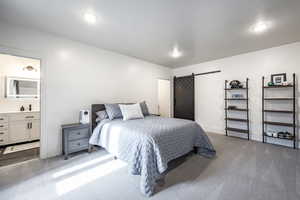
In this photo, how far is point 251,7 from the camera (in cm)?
191

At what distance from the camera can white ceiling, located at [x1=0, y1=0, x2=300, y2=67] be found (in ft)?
6.11

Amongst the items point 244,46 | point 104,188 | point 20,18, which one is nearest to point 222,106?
point 244,46

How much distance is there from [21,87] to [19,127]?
110 cm

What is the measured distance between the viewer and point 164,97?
233 inches

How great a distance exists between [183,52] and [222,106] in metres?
2.24

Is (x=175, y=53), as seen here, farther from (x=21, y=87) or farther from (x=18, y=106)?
(x=18, y=106)

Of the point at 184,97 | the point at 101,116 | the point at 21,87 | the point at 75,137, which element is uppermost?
the point at 21,87

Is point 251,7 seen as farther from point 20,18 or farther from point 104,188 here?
point 20,18

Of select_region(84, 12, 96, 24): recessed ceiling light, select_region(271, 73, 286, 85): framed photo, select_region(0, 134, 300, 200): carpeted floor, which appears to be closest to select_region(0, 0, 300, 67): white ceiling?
select_region(84, 12, 96, 24): recessed ceiling light

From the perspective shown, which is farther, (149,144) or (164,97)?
(164,97)

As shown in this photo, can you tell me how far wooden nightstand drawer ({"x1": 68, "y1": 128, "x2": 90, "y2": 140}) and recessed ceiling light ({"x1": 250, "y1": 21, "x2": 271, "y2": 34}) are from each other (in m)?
3.88

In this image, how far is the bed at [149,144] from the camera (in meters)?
1.77

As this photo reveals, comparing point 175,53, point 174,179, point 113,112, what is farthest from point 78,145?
point 175,53

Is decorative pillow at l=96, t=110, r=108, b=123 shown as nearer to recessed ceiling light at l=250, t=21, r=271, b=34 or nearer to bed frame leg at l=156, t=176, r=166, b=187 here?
bed frame leg at l=156, t=176, r=166, b=187
